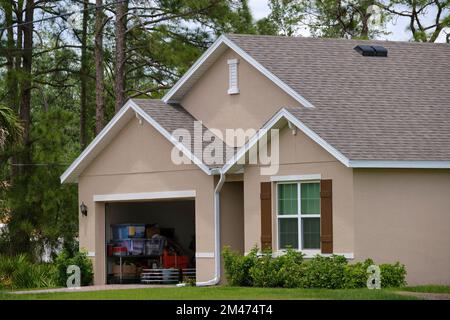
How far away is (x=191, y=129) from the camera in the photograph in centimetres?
3186

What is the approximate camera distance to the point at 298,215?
27797 millimetres

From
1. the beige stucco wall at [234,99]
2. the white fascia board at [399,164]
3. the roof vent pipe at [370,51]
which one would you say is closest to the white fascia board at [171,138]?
the beige stucco wall at [234,99]

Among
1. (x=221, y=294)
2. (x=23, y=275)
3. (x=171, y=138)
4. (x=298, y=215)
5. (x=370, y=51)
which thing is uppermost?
(x=370, y=51)

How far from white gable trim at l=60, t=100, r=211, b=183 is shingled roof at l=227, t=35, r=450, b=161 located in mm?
3000

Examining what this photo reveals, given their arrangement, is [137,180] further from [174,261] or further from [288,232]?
[288,232]

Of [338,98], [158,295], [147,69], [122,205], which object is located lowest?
[158,295]

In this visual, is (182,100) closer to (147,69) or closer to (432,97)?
(432,97)

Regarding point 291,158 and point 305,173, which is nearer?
point 305,173

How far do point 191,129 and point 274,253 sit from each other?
530 cm

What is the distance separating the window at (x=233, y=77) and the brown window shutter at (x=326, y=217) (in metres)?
5.51

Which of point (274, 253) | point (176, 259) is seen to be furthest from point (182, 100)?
point (274, 253)

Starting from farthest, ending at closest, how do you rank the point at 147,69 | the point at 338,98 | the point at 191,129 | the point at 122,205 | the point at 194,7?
the point at 147,69, the point at 194,7, the point at 122,205, the point at 191,129, the point at 338,98

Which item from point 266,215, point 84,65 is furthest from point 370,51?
point 84,65

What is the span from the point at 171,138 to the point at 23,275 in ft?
23.2
